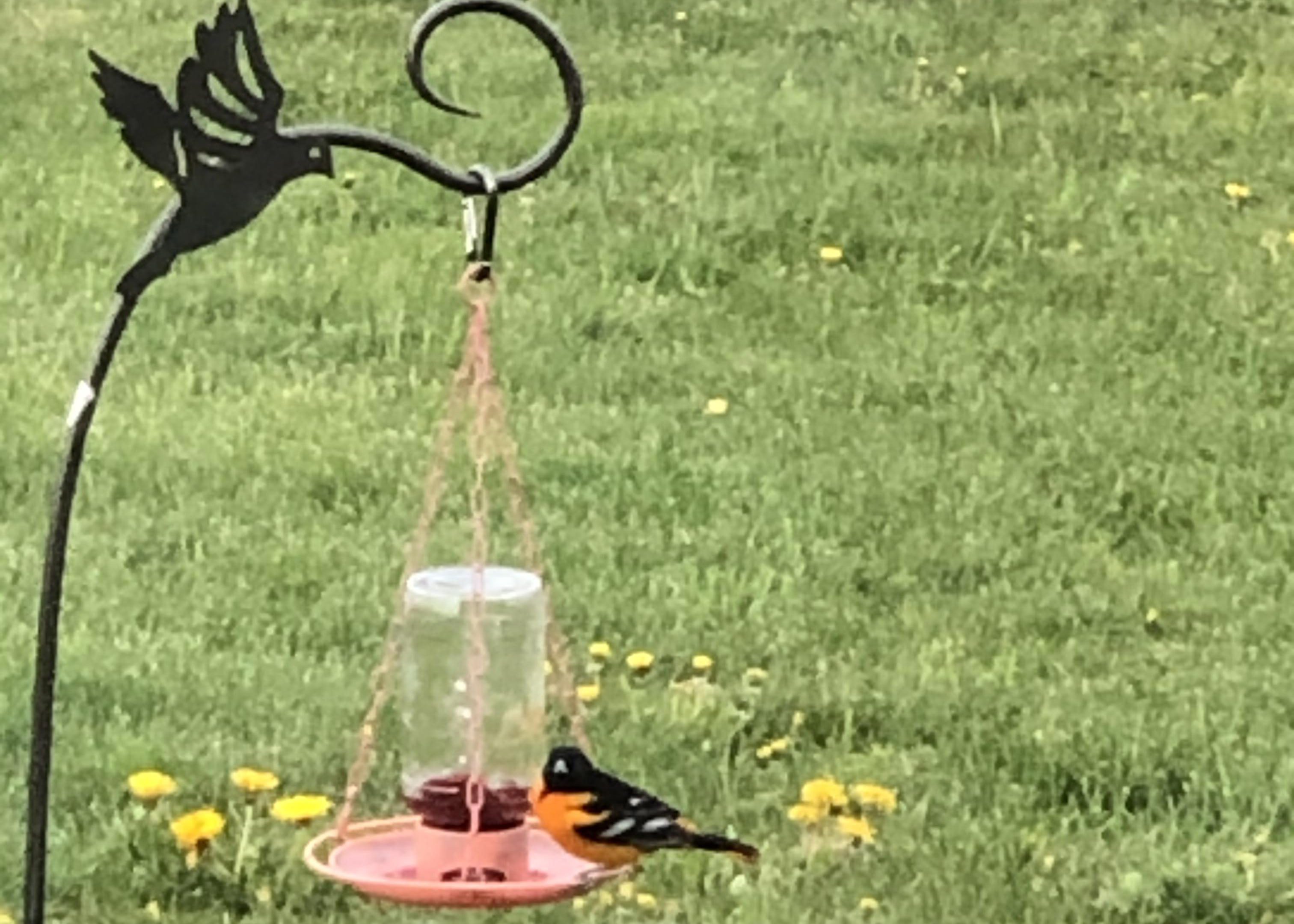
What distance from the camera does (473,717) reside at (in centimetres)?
296

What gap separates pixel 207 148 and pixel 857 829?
192cm

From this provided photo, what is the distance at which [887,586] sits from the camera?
504 cm

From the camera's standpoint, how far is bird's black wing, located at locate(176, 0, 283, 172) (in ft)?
7.74

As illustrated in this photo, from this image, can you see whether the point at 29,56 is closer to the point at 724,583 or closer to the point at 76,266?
the point at 76,266

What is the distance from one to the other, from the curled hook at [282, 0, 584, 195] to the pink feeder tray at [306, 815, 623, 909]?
66 cm

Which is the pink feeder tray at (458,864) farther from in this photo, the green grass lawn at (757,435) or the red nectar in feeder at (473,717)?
the green grass lawn at (757,435)

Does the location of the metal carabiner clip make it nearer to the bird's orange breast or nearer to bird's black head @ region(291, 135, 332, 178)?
bird's black head @ region(291, 135, 332, 178)

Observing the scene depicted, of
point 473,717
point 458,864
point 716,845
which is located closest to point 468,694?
point 473,717

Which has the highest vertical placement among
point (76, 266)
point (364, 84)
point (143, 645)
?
point (364, 84)

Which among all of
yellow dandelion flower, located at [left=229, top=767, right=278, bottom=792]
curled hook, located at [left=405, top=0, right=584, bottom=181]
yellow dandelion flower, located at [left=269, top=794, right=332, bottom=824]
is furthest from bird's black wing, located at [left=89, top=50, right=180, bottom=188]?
yellow dandelion flower, located at [left=229, top=767, right=278, bottom=792]

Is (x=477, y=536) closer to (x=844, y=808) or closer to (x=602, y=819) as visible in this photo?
(x=602, y=819)

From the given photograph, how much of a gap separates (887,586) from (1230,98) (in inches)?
141

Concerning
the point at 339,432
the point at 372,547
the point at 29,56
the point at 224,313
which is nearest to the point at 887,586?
the point at 372,547

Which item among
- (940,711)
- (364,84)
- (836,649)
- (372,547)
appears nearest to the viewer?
(940,711)
